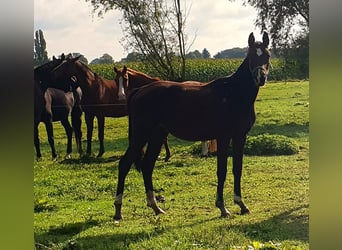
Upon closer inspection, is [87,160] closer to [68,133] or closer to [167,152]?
[68,133]

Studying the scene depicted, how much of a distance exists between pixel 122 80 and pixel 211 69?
0.73 metres

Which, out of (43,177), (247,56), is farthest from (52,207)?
(247,56)

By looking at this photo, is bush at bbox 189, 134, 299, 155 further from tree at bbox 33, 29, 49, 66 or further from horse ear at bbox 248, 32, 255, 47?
tree at bbox 33, 29, 49, 66

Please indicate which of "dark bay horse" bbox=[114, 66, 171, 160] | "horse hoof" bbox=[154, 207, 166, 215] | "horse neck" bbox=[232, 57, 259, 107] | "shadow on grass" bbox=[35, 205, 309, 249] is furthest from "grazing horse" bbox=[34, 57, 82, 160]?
"horse neck" bbox=[232, 57, 259, 107]

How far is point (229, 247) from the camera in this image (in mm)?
3977

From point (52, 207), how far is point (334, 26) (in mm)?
2573

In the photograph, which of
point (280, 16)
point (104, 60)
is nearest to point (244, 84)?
point (280, 16)

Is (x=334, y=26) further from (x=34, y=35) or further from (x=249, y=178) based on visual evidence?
(x=34, y=35)

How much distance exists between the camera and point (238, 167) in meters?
4.20

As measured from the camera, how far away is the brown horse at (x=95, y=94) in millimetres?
4176

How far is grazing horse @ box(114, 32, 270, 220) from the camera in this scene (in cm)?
412

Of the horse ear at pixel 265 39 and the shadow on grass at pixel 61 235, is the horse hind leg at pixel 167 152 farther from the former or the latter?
the horse ear at pixel 265 39

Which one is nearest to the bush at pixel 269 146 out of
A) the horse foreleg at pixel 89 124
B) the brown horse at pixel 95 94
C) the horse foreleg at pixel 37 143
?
the brown horse at pixel 95 94

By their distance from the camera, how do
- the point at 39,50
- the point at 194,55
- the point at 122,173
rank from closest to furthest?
the point at 39,50 < the point at 122,173 < the point at 194,55
